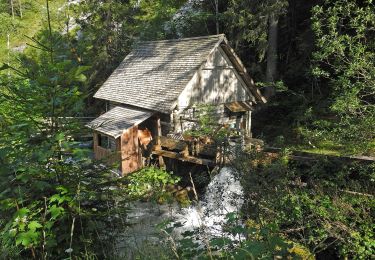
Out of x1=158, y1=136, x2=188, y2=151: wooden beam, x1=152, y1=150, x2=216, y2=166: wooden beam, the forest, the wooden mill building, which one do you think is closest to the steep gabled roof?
the wooden mill building

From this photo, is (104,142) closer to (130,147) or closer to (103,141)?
(103,141)

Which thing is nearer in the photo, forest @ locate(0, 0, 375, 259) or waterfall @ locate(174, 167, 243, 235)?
forest @ locate(0, 0, 375, 259)

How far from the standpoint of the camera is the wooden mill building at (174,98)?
15.8m

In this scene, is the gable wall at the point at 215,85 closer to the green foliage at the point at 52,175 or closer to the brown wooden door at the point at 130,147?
the brown wooden door at the point at 130,147

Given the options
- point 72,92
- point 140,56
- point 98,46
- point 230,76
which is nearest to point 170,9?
point 98,46

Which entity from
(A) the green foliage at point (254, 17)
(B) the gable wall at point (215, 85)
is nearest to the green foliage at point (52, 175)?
(B) the gable wall at point (215, 85)

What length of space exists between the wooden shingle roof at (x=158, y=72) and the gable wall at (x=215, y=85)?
52cm

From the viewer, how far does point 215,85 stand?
58.4 ft

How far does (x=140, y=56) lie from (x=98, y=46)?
8.04m

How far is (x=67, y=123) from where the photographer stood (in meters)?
4.04

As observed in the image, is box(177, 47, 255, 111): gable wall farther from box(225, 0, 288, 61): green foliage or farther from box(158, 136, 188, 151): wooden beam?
box(225, 0, 288, 61): green foliage

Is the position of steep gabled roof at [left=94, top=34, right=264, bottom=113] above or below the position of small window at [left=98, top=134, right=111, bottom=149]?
above

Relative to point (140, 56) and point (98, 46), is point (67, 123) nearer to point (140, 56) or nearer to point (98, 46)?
point (140, 56)

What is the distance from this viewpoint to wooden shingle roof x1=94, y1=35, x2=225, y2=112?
1664 cm
